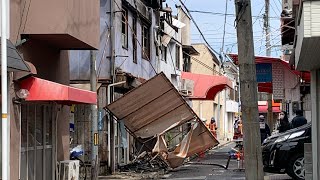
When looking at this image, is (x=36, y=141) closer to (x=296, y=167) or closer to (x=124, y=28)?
(x=296, y=167)

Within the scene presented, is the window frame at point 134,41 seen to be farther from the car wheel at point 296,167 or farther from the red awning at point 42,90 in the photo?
the red awning at point 42,90

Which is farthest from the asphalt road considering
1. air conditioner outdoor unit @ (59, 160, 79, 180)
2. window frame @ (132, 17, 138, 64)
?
air conditioner outdoor unit @ (59, 160, 79, 180)

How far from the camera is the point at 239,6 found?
9.10 m

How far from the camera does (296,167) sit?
1436 cm

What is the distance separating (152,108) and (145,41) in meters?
6.34

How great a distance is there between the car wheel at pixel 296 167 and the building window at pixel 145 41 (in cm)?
1013

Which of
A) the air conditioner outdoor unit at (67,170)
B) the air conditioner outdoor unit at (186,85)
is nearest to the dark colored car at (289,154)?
the air conditioner outdoor unit at (67,170)

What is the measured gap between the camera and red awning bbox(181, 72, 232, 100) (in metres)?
26.3

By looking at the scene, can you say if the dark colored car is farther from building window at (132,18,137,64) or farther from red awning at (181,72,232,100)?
red awning at (181,72,232,100)

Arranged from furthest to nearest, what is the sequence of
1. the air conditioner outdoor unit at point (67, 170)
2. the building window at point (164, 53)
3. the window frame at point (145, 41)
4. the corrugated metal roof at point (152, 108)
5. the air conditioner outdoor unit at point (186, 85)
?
the air conditioner outdoor unit at point (186, 85) < the building window at point (164, 53) < the window frame at point (145, 41) < the corrugated metal roof at point (152, 108) < the air conditioner outdoor unit at point (67, 170)

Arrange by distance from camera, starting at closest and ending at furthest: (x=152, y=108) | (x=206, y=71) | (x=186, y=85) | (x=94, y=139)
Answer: (x=94, y=139)
(x=152, y=108)
(x=186, y=85)
(x=206, y=71)

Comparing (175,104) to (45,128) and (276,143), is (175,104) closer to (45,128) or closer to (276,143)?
(276,143)

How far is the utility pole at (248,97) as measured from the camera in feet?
29.1

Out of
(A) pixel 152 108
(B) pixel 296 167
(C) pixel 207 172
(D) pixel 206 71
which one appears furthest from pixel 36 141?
(D) pixel 206 71
